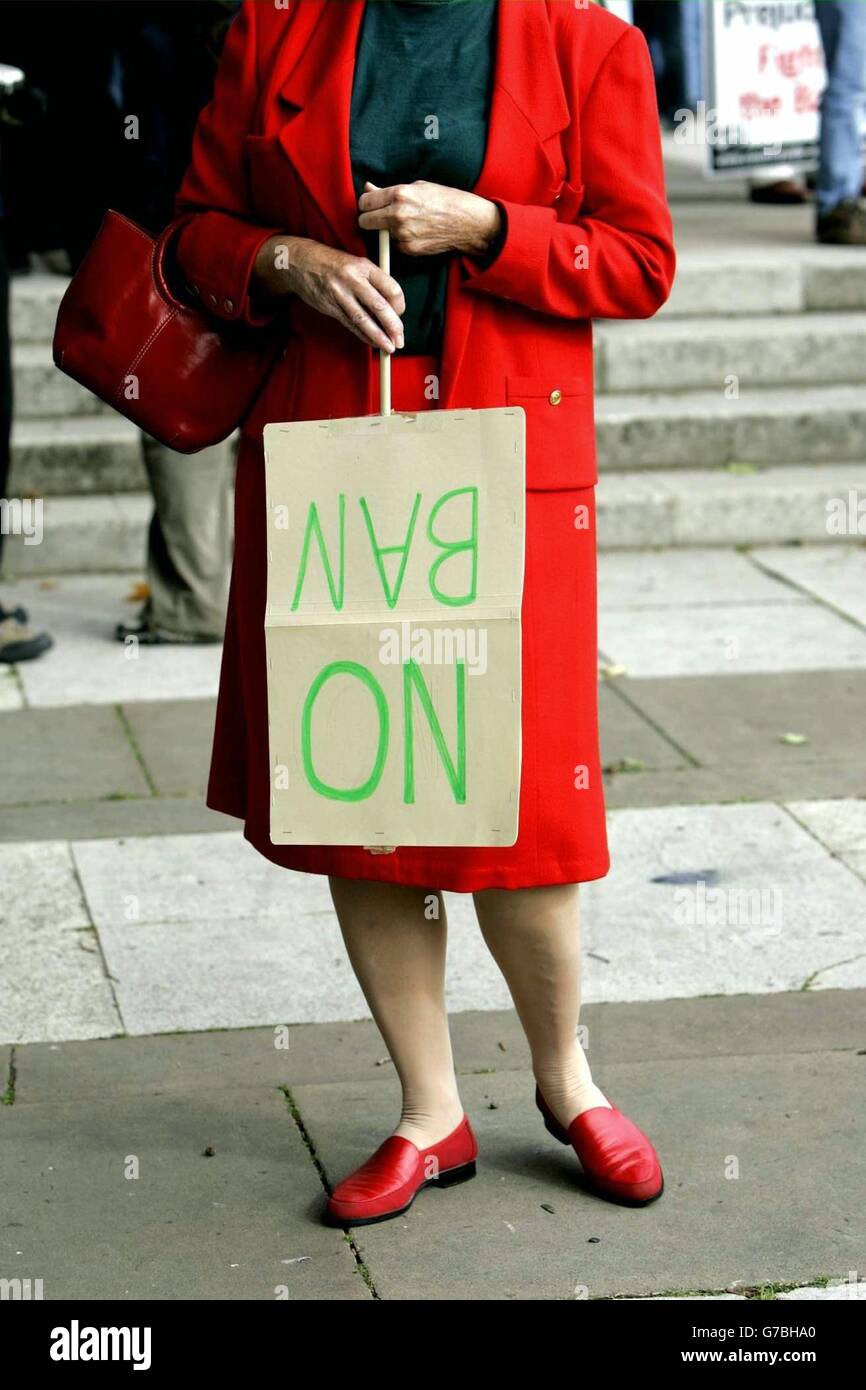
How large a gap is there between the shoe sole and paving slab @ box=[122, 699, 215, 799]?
2.03 metres

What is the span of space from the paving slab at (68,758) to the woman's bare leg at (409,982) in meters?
2.07

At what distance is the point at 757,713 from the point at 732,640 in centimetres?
73

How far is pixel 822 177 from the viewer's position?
31.1ft

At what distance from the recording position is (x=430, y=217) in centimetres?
277

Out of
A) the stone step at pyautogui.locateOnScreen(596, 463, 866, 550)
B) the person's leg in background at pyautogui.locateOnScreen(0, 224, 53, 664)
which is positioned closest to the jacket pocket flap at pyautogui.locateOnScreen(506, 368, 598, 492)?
the person's leg in background at pyautogui.locateOnScreen(0, 224, 53, 664)

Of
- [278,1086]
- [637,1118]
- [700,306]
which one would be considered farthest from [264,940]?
[700,306]

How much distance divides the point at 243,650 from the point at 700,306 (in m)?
6.22

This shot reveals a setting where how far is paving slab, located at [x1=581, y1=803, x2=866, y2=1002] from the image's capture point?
406 cm

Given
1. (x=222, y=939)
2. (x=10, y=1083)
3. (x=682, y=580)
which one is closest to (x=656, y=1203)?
(x=10, y=1083)

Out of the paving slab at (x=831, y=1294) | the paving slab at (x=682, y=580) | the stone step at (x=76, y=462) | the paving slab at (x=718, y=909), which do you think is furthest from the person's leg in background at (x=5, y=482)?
the paving slab at (x=831, y=1294)

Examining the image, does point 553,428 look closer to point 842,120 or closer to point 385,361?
point 385,361

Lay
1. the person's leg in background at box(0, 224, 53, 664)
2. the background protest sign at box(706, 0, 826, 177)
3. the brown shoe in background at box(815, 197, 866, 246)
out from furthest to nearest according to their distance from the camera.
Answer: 1. the background protest sign at box(706, 0, 826, 177)
2. the brown shoe in background at box(815, 197, 866, 246)
3. the person's leg in background at box(0, 224, 53, 664)

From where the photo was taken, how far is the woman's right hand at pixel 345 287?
279 centimetres

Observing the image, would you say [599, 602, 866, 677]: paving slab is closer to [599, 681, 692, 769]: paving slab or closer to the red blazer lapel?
[599, 681, 692, 769]: paving slab
